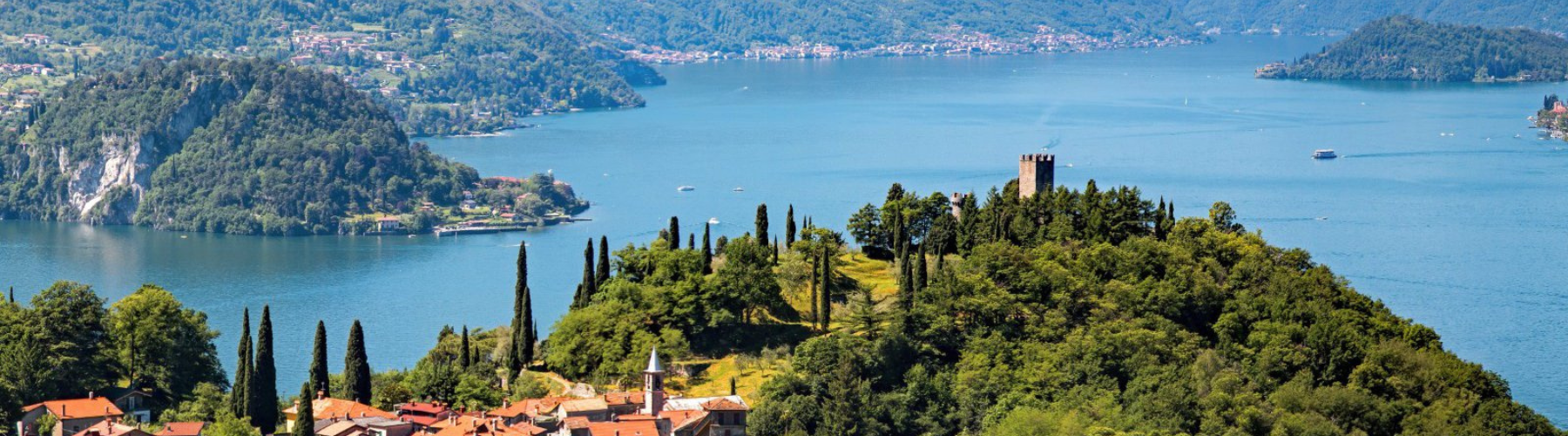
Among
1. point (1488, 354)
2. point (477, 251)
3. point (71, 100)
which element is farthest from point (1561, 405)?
point (71, 100)

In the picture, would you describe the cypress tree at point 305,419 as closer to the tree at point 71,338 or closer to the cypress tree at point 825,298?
the tree at point 71,338

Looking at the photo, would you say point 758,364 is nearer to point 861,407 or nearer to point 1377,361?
point 861,407

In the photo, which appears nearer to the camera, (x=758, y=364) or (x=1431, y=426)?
(x=1431, y=426)

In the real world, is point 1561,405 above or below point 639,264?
below

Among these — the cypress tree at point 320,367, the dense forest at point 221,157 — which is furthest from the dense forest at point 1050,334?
the dense forest at point 221,157

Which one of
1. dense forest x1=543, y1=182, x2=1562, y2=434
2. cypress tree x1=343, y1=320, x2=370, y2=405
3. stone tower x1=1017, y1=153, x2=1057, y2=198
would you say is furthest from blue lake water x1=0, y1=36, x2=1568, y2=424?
cypress tree x1=343, y1=320, x2=370, y2=405

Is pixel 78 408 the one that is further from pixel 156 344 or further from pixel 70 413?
pixel 156 344

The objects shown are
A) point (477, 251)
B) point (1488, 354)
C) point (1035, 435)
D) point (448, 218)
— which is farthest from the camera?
point (448, 218)

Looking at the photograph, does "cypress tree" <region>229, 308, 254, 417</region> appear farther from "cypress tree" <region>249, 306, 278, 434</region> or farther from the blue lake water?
the blue lake water
